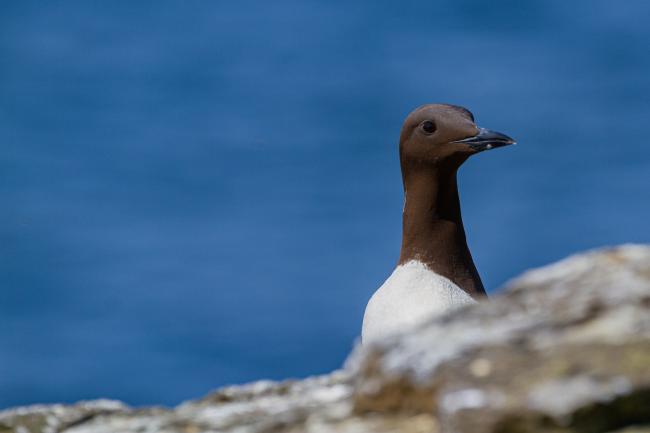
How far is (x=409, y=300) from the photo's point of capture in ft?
30.1

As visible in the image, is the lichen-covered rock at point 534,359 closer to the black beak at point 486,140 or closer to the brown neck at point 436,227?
the brown neck at point 436,227

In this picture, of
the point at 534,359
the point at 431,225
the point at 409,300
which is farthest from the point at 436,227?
the point at 534,359

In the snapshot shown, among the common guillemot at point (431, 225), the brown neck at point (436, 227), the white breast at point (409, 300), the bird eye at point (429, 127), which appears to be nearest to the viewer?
the white breast at point (409, 300)

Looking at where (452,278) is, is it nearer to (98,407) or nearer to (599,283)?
(98,407)

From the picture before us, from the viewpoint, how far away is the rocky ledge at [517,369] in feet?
10.3

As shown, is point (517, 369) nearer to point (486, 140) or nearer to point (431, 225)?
point (431, 225)

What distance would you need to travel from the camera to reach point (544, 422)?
3105mm

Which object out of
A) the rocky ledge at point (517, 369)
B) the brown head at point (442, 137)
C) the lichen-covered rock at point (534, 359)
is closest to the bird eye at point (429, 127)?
the brown head at point (442, 137)

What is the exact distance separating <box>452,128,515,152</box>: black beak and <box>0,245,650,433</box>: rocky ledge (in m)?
6.22

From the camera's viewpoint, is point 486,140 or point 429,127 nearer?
point 486,140

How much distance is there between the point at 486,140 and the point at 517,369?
23.3 ft

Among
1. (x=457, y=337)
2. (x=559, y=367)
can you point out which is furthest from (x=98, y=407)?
(x=559, y=367)

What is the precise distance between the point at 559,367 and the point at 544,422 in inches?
6.2

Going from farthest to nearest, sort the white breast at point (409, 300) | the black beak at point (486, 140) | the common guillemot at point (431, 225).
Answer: the black beak at point (486, 140)
the common guillemot at point (431, 225)
the white breast at point (409, 300)
